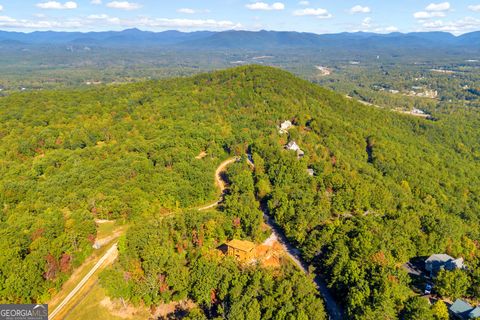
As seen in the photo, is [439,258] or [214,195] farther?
[214,195]

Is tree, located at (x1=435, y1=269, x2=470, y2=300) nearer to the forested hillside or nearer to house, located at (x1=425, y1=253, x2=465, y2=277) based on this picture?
the forested hillside

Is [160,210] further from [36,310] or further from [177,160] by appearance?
[36,310]

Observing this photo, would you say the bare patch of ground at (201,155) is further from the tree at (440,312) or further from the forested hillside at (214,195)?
the tree at (440,312)

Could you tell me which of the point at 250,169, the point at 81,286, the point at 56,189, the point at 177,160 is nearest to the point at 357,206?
the point at 250,169

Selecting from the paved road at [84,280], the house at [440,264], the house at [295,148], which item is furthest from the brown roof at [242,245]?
the house at [295,148]

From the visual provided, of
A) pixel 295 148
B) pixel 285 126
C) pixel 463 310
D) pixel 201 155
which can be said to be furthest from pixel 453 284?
pixel 285 126

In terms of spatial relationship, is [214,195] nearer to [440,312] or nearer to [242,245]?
[242,245]
